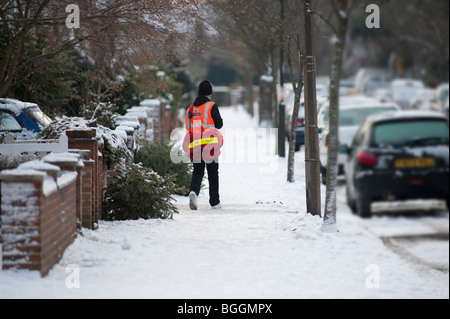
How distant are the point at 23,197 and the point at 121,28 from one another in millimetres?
5577

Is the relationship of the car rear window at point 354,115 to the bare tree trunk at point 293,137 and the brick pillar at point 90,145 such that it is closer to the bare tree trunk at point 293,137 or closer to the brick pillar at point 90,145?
the bare tree trunk at point 293,137

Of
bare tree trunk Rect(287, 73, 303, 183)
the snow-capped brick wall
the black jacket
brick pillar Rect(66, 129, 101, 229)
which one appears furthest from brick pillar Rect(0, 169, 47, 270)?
bare tree trunk Rect(287, 73, 303, 183)

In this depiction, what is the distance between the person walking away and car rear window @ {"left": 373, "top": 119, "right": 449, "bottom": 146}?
4.51 meters

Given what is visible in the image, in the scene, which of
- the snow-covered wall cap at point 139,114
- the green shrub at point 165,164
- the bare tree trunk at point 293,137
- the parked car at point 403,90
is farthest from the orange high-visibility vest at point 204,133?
the parked car at point 403,90

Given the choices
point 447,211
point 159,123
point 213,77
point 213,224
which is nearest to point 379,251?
point 447,211

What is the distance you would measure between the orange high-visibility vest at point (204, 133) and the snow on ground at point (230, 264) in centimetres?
91

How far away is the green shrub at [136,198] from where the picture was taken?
10.2 m

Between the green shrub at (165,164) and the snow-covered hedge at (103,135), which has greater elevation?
the snow-covered hedge at (103,135)

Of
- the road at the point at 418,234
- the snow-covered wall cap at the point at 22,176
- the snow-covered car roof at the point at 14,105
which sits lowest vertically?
the road at the point at 418,234

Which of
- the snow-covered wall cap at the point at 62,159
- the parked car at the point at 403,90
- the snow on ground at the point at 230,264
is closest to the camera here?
the snow on ground at the point at 230,264

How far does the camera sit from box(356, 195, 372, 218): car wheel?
6.23 meters

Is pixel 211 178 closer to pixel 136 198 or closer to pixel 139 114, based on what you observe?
Result: pixel 136 198

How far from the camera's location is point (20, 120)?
14.4m
